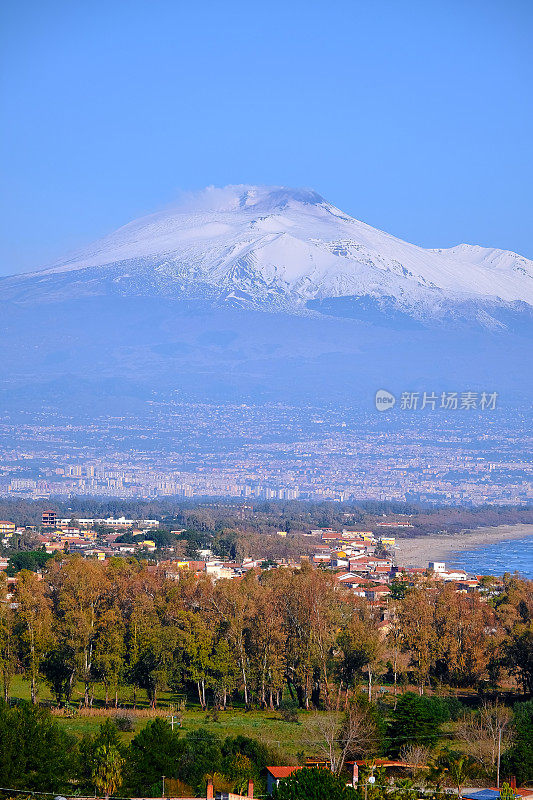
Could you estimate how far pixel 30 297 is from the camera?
654 ft

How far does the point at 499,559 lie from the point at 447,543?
16.8 meters

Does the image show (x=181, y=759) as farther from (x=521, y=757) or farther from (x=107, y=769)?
(x=521, y=757)

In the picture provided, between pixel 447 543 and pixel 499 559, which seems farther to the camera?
pixel 447 543

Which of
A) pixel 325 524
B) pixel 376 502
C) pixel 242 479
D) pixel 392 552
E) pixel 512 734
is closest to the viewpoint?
pixel 512 734

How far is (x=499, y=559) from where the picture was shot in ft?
318

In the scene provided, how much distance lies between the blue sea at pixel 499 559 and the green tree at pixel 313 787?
52.9 meters

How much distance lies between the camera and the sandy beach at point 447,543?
317 ft

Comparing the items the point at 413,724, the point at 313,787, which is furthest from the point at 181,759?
the point at 413,724

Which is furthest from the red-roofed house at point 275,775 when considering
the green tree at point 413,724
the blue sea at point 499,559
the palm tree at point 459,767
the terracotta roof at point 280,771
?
the blue sea at point 499,559

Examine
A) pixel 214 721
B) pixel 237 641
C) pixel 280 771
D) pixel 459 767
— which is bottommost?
pixel 214 721

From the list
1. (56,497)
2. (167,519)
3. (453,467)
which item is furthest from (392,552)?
(453,467)

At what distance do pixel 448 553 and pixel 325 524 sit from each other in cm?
2410

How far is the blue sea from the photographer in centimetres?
8512

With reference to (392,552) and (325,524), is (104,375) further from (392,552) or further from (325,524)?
(392,552)
